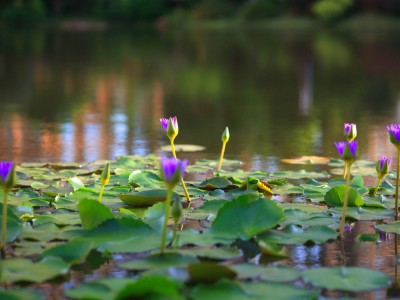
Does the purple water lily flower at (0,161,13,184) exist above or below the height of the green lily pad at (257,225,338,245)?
above

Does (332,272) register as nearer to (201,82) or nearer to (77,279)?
(77,279)

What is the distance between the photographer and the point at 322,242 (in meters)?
2.25

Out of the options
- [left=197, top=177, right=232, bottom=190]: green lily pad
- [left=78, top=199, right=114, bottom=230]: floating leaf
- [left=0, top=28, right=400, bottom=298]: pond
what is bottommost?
[left=78, top=199, right=114, bottom=230]: floating leaf

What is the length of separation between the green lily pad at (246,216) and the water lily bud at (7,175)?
0.58 meters

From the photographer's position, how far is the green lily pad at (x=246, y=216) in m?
2.26

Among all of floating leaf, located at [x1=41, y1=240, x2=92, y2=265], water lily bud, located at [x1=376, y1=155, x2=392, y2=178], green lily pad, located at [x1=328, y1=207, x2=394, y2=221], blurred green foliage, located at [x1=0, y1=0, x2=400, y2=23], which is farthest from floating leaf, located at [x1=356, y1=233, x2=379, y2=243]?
blurred green foliage, located at [x1=0, y1=0, x2=400, y2=23]

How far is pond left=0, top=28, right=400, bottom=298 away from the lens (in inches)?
148

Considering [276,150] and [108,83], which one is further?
[108,83]

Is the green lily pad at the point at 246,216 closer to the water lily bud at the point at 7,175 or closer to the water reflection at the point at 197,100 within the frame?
the water lily bud at the point at 7,175

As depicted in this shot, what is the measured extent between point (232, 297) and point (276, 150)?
262 centimetres

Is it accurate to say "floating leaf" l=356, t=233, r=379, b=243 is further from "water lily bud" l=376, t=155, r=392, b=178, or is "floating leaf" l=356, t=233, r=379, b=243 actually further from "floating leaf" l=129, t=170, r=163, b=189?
"floating leaf" l=129, t=170, r=163, b=189

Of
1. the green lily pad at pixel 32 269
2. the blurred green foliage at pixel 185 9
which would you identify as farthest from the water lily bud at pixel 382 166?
the blurred green foliage at pixel 185 9

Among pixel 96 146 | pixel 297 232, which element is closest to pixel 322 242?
pixel 297 232

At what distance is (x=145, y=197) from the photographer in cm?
261
